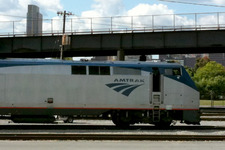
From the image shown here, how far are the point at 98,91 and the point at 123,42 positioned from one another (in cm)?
1989

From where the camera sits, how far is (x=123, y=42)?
37531mm

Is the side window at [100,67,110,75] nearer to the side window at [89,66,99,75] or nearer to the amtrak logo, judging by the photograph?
the side window at [89,66,99,75]

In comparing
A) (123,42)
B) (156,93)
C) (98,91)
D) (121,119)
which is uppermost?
(123,42)


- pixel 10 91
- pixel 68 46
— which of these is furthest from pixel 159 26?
pixel 10 91

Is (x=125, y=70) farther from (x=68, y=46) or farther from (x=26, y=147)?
(x=68, y=46)

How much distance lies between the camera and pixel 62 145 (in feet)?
43.0

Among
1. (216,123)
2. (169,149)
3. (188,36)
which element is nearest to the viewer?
(169,149)

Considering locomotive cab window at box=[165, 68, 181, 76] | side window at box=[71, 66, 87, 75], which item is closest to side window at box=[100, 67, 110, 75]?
side window at box=[71, 66, 87, 75]

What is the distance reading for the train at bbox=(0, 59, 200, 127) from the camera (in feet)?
58.4

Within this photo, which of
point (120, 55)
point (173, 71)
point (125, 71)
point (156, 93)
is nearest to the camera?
point (125, 71)

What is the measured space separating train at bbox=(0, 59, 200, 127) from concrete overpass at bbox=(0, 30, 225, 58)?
17815 mm

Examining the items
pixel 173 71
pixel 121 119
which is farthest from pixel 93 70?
pixel 173 71

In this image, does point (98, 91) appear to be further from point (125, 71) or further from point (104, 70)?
point (125, 71)

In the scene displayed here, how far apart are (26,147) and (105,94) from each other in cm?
676
